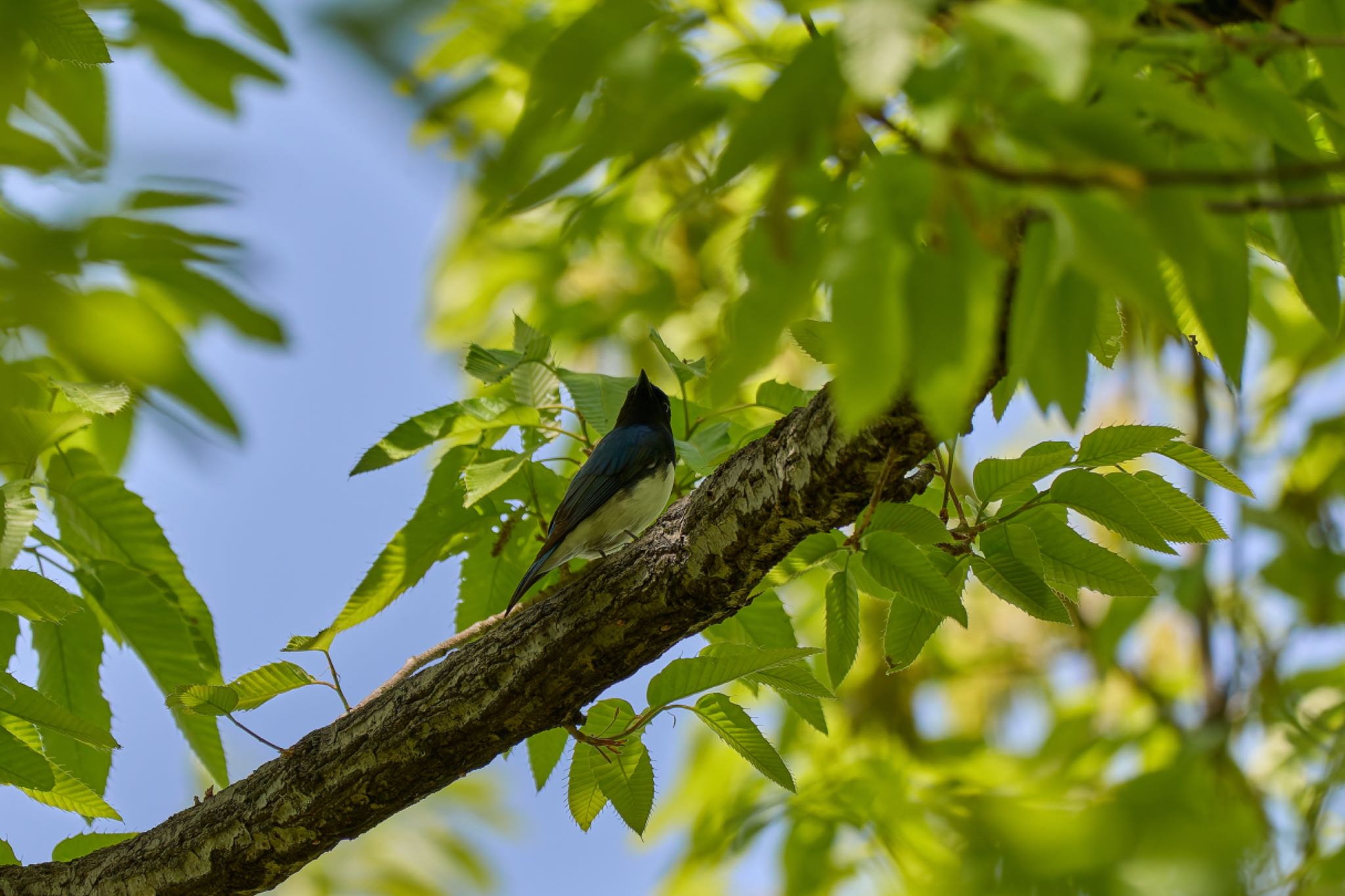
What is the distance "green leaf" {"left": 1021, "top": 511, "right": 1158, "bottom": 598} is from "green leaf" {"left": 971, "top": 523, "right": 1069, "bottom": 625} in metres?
0.04

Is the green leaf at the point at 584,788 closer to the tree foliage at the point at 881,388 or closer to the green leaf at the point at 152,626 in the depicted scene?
the tree foliage at the point at 881,388

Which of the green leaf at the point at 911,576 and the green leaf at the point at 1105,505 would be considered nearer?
the green leaf at the point at 911,576

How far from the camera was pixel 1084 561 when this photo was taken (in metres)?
2.27

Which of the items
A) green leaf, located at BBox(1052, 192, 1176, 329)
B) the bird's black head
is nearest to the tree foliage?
green leaf, located at BBox(1052, 192, 1176, 329)

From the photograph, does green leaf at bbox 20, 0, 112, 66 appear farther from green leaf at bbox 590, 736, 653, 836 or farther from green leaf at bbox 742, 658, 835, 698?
green leaf at bbox 590, 736, 653, 836

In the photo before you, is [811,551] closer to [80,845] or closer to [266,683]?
[266,683]

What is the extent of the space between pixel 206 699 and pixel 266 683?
0.46 feet

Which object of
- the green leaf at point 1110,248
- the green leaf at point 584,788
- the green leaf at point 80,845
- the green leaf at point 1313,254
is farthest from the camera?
the green leaf at point 80,845

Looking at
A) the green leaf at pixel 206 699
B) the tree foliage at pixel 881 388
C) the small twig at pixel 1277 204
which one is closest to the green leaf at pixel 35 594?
the tree foliage at pixel 881 388

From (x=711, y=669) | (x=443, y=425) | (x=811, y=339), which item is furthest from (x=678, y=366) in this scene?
(x=711, y=669)

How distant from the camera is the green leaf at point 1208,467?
229 cm

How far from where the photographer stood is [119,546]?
8.77 feet

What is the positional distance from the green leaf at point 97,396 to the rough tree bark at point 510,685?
0.92 meters

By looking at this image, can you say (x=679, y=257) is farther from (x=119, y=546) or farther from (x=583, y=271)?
(x=119, y=546)
